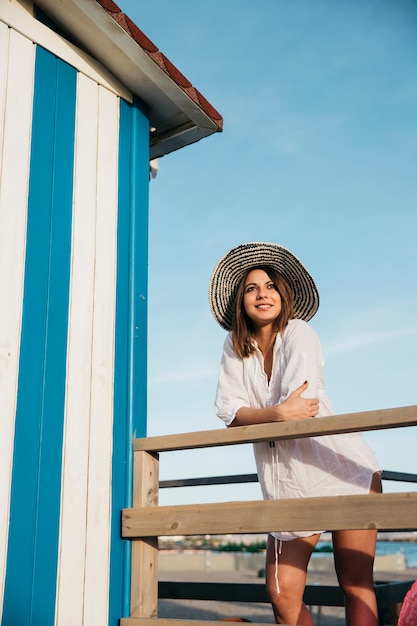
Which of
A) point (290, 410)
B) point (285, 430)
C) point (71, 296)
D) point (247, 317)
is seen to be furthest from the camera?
point (247, 317)

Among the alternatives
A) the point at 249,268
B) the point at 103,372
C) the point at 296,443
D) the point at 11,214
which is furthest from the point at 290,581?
the point at 11,214

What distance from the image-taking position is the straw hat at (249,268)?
363 cm

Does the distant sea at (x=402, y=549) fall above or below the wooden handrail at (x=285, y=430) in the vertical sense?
below

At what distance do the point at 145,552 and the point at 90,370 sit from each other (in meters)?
0.93

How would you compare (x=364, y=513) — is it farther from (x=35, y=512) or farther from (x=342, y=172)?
(x=342, y=172)

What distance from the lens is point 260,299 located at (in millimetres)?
3482

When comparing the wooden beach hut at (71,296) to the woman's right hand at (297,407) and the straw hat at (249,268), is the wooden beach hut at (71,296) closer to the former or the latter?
the straw hat at (249,268)

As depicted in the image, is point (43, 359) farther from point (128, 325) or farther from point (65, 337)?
point (128, 325)

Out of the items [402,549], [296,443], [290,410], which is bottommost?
[402,549]

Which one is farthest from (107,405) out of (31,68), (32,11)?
(32,11)

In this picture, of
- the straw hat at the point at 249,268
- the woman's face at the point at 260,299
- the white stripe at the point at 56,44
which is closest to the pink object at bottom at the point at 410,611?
the woman's face at the point at 260,299

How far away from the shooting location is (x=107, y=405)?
3312 mm

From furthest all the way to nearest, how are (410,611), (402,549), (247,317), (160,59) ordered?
(402,549), (160,59), (247,317), (410,611)

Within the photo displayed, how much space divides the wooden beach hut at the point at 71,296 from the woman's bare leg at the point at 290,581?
2.39 ft
